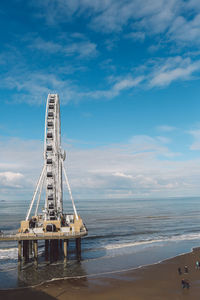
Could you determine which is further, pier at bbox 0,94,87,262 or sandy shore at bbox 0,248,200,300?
pier at bbox 0,94,87,262

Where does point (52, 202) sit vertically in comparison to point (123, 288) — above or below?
above

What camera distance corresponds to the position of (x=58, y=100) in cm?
4694

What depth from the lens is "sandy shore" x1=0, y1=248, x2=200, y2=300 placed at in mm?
23734

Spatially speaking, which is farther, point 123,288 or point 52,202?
point 52,202

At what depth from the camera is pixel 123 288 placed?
25.6 m

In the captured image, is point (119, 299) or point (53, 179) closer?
point (119, 299)

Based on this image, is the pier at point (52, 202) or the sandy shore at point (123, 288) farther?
the pier at point (52, 202)

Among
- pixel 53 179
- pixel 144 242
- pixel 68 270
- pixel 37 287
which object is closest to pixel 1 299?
pixel 37 287

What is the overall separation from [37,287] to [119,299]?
899 cm

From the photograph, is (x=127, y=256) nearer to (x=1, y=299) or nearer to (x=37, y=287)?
(x=37, y=287)

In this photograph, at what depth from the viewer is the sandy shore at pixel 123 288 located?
2373cm

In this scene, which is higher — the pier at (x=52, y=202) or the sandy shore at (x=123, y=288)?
the pier at (x=52, y=202)

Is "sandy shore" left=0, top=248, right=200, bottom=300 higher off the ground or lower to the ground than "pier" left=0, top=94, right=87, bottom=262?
lower

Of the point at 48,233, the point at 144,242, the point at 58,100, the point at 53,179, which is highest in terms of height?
the point at 58,100
